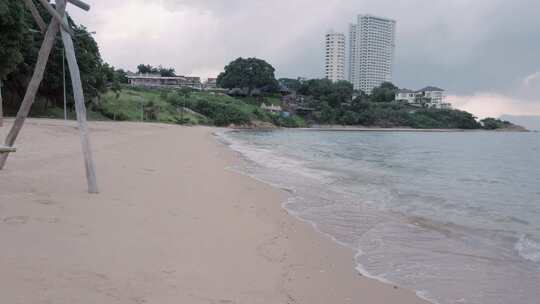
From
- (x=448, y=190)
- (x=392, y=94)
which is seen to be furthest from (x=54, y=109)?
(x=392, y=94)

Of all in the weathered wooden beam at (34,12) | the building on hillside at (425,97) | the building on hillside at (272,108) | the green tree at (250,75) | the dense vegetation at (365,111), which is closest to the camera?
the weathered wooden beam at (34,12)

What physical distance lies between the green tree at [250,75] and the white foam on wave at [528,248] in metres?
116

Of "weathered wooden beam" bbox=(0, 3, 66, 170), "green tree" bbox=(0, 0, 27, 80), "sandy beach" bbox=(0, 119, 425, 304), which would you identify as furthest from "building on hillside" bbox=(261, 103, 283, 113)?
"sandy beach" bbox=(0, 119, 425, 304)

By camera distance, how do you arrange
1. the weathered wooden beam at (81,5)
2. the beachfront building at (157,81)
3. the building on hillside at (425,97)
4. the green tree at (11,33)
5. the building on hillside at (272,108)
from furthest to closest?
the building on hillside at (425,97), the beachfront building at (157,81), the building on hillside at (272,108), the green tree at (11,33), the weathered wooden beam at (81,5)

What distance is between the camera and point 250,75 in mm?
121812

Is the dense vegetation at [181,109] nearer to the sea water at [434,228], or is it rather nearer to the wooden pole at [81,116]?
the sea water at [434,228]

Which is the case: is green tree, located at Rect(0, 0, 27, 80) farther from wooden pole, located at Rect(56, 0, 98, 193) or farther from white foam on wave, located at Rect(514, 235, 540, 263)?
white foam on wave, located at Rect(514, 235, 540, 263)

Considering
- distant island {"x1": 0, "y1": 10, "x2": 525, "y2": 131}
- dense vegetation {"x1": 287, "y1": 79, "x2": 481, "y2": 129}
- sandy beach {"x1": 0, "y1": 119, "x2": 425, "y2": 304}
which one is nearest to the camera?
sandy beach {"x1": 0, "y1": 119, "x2": 425, "y2": 304}

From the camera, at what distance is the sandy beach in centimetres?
354

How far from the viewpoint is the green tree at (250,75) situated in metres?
122

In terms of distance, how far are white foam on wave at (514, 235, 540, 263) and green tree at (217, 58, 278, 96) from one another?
4569 inches

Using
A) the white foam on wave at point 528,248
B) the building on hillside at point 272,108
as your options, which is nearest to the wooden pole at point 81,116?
the white foam on wave at point 528,248

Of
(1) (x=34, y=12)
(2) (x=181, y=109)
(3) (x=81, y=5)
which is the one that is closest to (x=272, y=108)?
(2) (x=181, y=109)

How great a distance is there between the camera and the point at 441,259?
6008 mm
